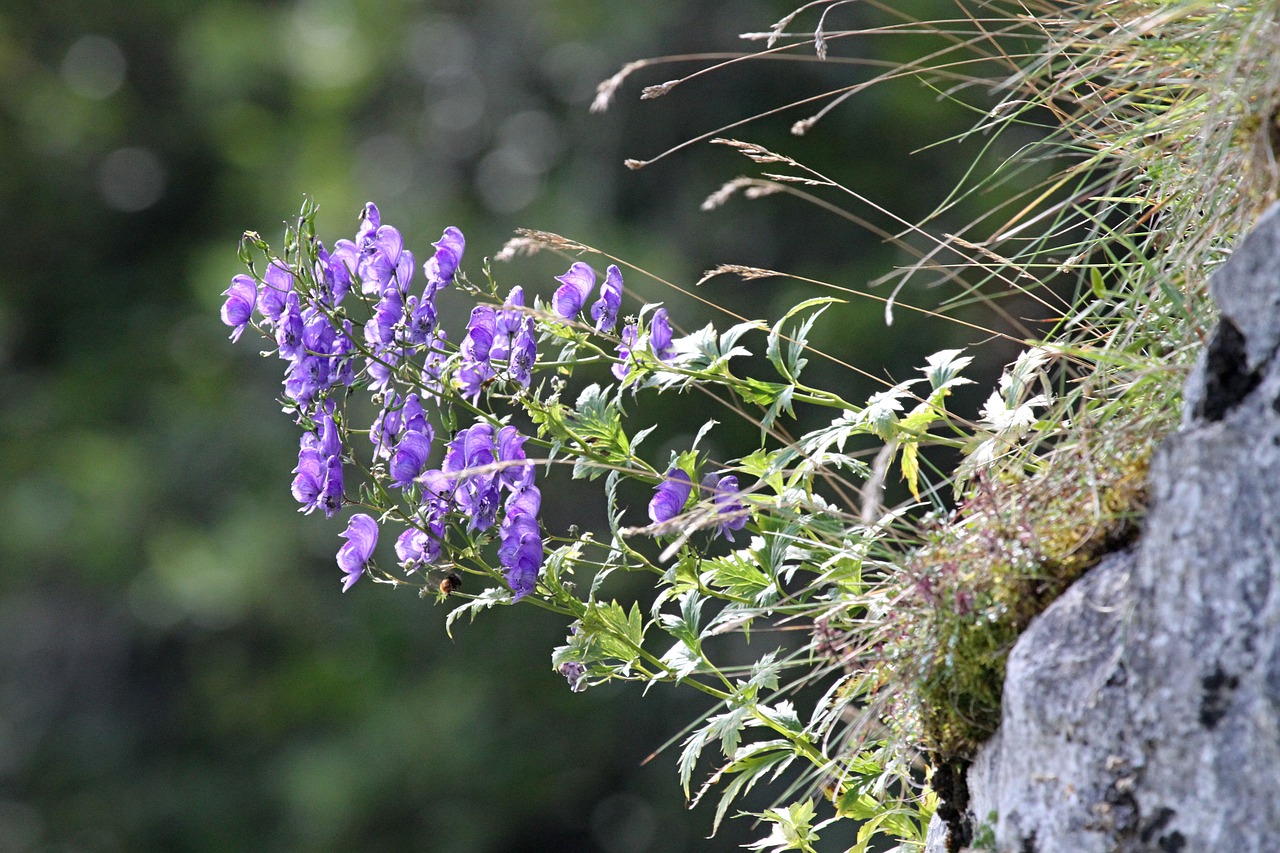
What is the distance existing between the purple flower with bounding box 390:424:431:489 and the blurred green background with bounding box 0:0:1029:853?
3.94 m

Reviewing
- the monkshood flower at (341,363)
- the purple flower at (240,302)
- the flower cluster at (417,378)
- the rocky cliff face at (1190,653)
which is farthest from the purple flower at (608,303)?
the rocky cliff face at (1190,653)

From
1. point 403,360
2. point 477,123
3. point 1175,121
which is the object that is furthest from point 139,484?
point 1175,121

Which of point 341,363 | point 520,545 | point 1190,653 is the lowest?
point 1190,653

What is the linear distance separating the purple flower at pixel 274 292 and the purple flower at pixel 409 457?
0.19 m

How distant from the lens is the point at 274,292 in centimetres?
136

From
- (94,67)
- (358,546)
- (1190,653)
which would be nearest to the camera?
(1190,653)

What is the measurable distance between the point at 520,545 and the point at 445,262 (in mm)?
322

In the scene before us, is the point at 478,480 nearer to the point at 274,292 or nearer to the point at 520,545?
the point at 520,545

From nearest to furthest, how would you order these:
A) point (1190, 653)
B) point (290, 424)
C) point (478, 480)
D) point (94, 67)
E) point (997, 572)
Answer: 1. point (1190, 653)
2. point (997, 572)
3. point (478, 480)
4. point (290, 424)
5. point (94, 67)

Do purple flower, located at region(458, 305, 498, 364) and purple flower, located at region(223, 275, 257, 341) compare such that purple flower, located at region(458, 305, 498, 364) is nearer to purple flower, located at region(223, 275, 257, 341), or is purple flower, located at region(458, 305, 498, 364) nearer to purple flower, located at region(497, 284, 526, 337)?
purple flower, located at region(497, 284, 526, 337)

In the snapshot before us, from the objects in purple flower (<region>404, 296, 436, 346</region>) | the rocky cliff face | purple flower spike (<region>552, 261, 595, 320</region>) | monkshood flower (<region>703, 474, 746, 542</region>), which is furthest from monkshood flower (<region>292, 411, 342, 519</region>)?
the rocky cliff face

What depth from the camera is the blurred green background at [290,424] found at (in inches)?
227

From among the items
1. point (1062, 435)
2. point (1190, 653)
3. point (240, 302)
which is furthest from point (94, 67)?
point (1190, 653)

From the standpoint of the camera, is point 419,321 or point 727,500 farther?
point 419,321
